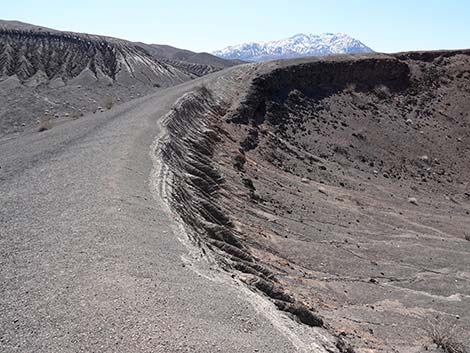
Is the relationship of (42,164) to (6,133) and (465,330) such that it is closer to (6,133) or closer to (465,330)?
(465,330)

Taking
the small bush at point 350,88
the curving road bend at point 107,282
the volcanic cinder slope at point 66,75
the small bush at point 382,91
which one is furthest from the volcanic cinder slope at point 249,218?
the volcanic cinder slope at point 66,75

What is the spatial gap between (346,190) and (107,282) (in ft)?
71.4

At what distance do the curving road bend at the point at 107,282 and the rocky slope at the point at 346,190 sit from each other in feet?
5.10

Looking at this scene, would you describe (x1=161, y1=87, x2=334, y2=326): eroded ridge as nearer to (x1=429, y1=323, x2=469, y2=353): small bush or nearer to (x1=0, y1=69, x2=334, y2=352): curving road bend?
(x1=0, y1=69, x2=334, y2=352): curving road bend

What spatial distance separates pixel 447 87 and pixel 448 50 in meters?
6.12

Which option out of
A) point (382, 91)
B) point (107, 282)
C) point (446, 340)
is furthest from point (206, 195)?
point (382, 91)

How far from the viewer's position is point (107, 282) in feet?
26.3

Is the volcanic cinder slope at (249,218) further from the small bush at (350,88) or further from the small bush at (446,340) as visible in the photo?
the small bush at (350,88)

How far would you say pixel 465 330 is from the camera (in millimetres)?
15055

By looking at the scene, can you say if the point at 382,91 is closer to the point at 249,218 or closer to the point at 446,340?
the point at 249,218

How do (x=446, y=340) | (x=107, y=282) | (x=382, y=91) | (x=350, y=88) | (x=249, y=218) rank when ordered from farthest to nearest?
(x=382, y=91), (x=350, y=88), (x=249, y=218), (x=446, y=340), (x=107, y=282)

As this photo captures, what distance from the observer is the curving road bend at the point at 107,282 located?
678cm

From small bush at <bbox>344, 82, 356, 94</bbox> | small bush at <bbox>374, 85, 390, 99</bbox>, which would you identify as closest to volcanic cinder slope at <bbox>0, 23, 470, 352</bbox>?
small bush at <bbox>374, 85, 390, 99</bbox>

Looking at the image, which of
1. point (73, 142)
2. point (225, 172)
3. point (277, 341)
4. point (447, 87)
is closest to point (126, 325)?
point (277, 341)
